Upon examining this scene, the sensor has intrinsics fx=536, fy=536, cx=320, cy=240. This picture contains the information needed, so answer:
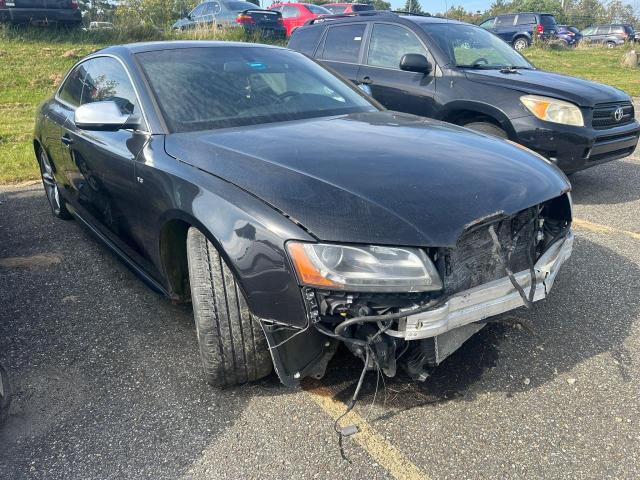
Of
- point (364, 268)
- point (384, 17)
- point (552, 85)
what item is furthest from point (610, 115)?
point (364, 268)

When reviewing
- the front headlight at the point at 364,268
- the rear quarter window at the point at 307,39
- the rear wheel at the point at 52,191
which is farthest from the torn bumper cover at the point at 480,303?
the rear quarter window at the point at 307,39

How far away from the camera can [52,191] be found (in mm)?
4793

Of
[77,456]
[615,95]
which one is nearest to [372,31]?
[615,95]

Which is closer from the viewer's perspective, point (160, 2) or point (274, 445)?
point (274, 445)

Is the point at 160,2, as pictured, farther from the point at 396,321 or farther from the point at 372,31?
the point at 396,321

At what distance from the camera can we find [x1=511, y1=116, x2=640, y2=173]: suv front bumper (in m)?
4.82

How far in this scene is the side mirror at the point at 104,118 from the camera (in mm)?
2822

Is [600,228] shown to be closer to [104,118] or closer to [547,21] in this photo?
[104,118]

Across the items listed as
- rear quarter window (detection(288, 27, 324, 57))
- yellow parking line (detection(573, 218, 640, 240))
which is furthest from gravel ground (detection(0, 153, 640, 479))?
rear quarter window (detection(288, 27, 324, 57))

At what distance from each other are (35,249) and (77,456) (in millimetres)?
2556

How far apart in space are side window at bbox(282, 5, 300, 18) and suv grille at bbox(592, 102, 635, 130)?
1385 centimetres

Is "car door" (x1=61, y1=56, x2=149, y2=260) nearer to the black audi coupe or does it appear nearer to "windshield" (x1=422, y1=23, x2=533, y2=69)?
the black audi coupe

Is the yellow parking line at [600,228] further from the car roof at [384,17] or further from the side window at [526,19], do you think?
the side window at [526,19]

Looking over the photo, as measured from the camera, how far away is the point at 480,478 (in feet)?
6.53
